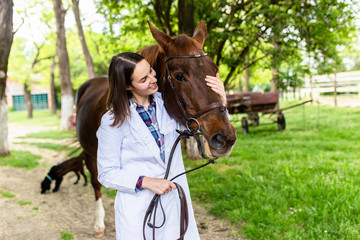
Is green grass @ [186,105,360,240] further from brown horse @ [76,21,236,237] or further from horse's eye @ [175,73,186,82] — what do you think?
horse's eye @ [175,73,186,82]

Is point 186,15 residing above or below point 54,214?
above

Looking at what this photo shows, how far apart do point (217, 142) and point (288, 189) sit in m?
3.04

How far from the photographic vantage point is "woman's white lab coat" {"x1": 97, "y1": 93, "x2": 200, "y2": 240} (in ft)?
5.57

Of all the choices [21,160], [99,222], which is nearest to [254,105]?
[21,160]

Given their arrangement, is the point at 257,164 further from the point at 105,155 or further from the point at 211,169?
the point at 105,155

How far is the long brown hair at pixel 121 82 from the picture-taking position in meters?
1.68

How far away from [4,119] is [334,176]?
25.2 feet

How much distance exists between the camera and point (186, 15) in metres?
5.69

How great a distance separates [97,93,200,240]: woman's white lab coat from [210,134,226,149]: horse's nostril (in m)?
0.33

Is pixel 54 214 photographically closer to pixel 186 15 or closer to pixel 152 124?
pixel 152 124

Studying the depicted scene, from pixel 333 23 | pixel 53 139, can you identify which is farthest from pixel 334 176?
pixel 53 139

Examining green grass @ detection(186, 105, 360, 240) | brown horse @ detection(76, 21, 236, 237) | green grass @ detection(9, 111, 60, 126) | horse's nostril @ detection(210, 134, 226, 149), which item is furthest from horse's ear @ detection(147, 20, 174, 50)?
green grass @ detection(9, 111, 60, 126)

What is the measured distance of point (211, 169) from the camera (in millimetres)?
5711

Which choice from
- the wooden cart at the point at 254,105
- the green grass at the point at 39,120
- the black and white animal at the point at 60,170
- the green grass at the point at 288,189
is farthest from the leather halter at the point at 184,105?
the green grass at the point at 39,120
